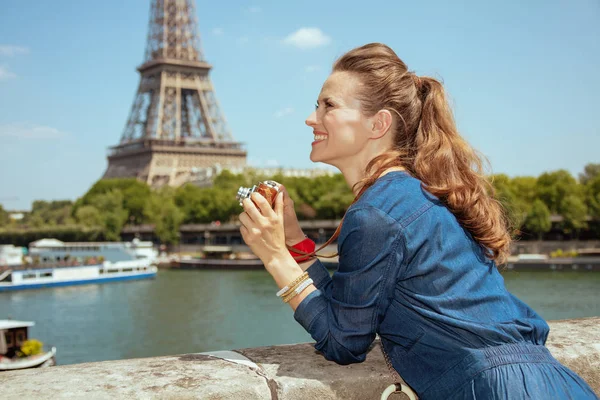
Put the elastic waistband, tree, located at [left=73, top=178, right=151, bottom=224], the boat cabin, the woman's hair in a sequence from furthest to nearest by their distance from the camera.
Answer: tree, located at [left=73, top=178, right=151, bottom=224] < the boat cabin < the woman's hair < the elastic waistband

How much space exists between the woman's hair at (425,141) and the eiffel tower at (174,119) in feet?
196

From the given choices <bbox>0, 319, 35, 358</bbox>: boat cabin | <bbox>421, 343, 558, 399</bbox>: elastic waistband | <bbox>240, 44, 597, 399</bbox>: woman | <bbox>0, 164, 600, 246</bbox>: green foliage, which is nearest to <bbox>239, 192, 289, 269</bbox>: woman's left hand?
<bbox>240, 44, 597, 399</bbox>: woman

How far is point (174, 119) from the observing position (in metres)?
62.2

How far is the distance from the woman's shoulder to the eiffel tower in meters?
59.9

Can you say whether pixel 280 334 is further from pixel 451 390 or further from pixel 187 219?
pixel 187 219

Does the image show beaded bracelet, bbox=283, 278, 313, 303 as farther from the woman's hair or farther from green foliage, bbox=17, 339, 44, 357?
green foliage, bbox=17, 339, 44, 357

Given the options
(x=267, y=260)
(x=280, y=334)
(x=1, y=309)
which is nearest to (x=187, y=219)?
(x=1, y=309)

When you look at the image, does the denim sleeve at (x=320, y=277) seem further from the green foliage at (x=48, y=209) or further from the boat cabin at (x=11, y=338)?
the green foliage at (x=48, y=209)

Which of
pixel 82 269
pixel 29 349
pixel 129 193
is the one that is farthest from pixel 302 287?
pixel 129 193

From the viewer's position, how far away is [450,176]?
1730mm

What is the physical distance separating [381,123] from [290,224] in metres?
0.42

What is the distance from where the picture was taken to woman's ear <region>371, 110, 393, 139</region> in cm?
184

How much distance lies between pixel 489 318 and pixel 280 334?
1677 cm

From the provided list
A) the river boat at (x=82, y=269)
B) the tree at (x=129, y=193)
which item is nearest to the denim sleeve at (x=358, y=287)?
the river boat at (x=82, y=269)
